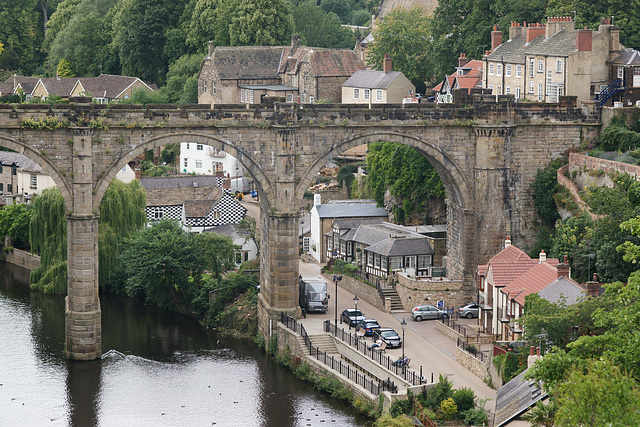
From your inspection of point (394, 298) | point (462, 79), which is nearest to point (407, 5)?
point (462, 79)

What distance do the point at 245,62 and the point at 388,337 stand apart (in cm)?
6064

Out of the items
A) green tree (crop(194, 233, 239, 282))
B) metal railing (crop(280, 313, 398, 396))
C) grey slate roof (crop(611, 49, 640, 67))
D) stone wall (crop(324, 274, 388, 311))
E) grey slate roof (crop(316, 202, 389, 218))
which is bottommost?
metal railing (crop(280, 313, 398, 396))

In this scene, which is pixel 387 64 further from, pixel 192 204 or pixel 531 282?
pixel 531 282

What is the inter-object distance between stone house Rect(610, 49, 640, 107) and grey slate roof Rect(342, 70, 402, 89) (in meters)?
33.7

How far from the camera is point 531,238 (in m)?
77.4

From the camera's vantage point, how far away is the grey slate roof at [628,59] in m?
81.2

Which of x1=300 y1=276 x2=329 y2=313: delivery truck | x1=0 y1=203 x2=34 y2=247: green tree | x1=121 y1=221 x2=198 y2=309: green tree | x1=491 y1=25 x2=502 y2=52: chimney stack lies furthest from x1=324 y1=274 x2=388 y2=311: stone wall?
x1=0 y1=203 x2=34 y2=247: green tree

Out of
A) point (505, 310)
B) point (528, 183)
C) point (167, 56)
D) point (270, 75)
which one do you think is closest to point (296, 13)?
point (167, 56)

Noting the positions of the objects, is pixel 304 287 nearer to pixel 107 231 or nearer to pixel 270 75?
pixel 107 231

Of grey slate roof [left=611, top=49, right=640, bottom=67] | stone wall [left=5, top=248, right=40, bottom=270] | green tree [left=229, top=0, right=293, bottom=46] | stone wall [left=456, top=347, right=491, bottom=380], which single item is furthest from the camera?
green tree [left=229, top=0, right=293, bottom=46]

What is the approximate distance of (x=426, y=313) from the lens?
245 feet

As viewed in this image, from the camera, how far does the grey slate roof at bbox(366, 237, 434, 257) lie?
269ft

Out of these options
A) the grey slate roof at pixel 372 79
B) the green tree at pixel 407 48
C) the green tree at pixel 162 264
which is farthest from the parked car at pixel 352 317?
the green tree at pixel 407 48

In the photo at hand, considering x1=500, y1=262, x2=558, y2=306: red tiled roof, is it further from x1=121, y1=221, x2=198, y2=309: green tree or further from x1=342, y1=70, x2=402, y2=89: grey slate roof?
x1=342, y1=70, x2=402, y2=89: grey slate roof
